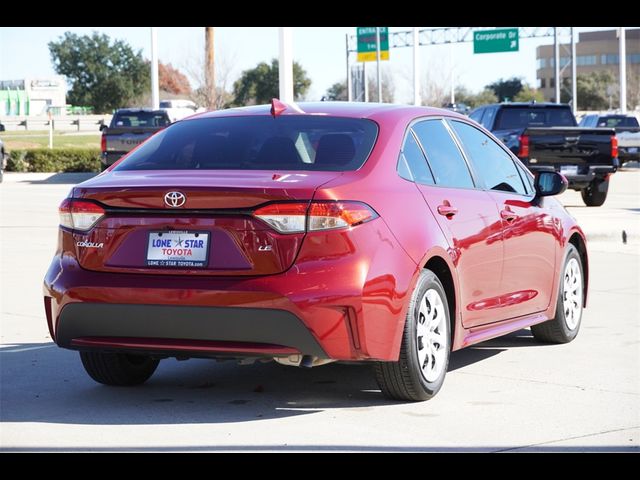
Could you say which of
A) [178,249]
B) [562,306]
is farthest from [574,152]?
[178,249]

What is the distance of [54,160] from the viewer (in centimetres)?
3734

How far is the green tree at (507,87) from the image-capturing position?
121 meters

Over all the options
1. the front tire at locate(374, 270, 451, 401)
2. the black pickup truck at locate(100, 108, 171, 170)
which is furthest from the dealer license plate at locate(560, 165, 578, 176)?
the front tire at locate(374, 270, 451, 401)

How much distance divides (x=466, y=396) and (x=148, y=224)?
2053 millimetres

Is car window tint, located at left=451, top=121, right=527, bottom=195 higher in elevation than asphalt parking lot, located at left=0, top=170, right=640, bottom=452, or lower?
higher

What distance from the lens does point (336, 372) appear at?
7707 mm

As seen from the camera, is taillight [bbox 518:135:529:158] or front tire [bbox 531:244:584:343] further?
taillight [bbox 518:135:529:158]

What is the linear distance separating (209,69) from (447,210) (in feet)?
167

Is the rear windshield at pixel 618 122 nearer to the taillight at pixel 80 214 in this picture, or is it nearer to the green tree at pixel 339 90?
the taillight at pixel 80 214

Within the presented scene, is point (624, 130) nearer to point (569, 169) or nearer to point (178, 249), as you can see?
point (569, 169)

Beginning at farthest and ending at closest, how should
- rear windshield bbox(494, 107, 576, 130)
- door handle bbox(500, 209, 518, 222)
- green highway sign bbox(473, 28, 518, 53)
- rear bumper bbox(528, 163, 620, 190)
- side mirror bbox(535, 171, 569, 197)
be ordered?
green highway sign bbox(473, 28, 518, 53), rear windshield bbox(494, 107, 576, 130), rear bumper bbox(528, 163, 620, 190), side mirror bbox(535, 171, 569, 197), door handle bbox(500, 209, 518, 222)

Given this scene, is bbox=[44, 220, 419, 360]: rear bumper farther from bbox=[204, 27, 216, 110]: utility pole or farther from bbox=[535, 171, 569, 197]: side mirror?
bbox=[204, 27, 216, 110]: utility pole

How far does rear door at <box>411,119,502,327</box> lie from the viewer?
7.01m

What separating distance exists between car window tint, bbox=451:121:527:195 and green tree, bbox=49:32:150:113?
333 feet
